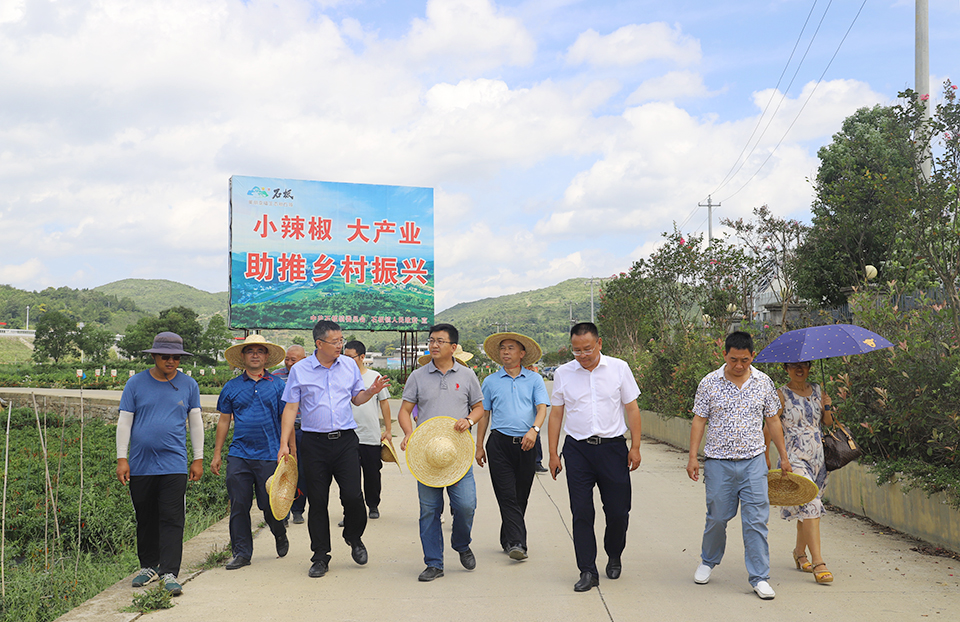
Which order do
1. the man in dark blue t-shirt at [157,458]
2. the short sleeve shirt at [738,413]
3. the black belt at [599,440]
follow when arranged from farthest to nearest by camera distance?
the black belt at [599,440]
the man in dark blue t-shirt at [157,458]
the short sleeve shirt at [738,413]

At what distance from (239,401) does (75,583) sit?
1790 millimetres

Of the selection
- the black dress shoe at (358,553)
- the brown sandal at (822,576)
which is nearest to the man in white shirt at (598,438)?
the brown sandal at (822,576)

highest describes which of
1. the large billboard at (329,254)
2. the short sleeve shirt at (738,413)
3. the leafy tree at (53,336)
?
the large billboard at (329,254)

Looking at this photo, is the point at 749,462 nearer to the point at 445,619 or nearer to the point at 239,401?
the point at 445,619

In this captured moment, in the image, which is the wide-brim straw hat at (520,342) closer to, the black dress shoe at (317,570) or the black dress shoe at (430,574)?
the black dress shoe at (430,574)

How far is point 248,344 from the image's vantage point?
6.24 m

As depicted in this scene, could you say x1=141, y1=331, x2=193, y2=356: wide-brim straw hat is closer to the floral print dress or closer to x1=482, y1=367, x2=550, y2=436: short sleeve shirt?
x1=482, y1=367, x2=550, y2=436: short sleeve shirt

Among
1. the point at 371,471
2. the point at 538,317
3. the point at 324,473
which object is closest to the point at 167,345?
the point at 324,473

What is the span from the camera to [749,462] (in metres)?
5.24

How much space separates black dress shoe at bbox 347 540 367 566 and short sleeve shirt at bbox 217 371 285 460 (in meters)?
0.92

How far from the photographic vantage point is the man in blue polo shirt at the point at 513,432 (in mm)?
6152

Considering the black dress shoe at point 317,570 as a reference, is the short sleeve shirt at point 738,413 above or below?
above

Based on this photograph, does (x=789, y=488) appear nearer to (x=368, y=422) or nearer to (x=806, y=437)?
(x=806, y=437)

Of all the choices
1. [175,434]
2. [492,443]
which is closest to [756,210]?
[492,443]
